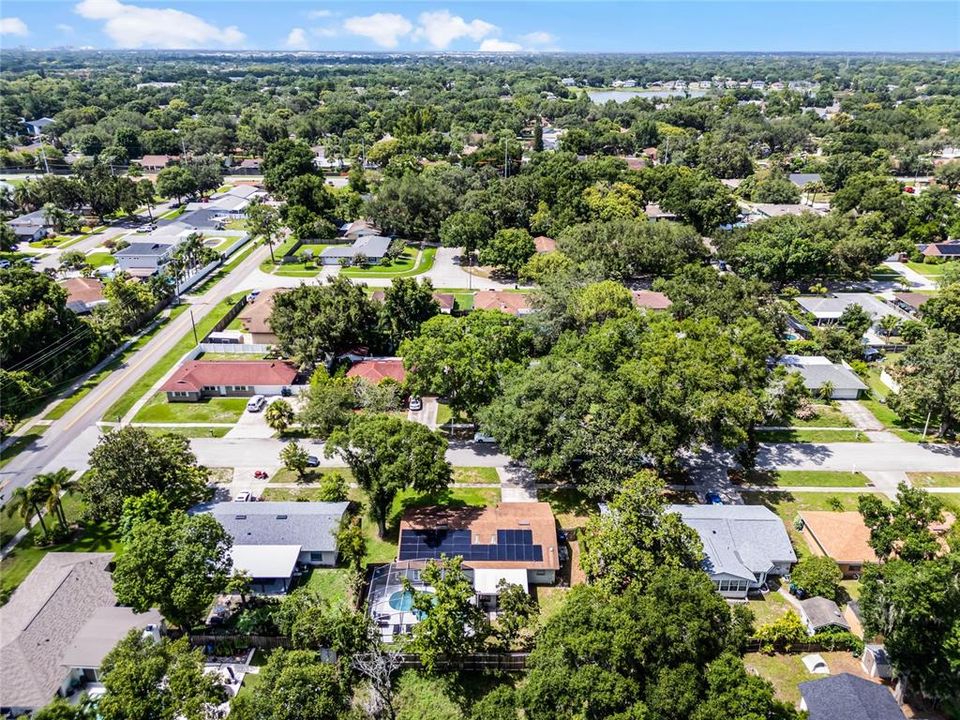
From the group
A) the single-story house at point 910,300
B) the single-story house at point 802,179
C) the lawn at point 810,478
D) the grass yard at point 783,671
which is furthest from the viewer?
the single-story house at point 802,179

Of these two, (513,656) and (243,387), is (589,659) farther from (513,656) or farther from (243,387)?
(243,387)

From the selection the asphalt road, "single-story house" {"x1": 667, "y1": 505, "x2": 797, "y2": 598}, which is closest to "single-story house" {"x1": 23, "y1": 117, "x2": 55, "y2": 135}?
the asphalt road

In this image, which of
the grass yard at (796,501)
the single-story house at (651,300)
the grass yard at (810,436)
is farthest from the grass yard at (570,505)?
the single-story house at (651,300)

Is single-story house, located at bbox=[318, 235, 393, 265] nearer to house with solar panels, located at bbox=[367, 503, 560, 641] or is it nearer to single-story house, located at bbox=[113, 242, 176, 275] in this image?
single-story house, located at bbox=[113, 242, 176, 275]

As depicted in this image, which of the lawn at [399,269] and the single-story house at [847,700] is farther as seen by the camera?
the lawn at [399,269]

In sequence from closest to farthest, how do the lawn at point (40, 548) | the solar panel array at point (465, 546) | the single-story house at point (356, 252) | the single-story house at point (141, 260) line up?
the solar panel array at point (465, 546), the lawn at point (40, 548), the single-story house at point (141, 260), the single-story house at point (356, 252)

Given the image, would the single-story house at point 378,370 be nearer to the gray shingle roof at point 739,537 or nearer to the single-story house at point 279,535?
the single-story house at point 279,535

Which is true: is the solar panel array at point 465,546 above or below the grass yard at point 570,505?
above
